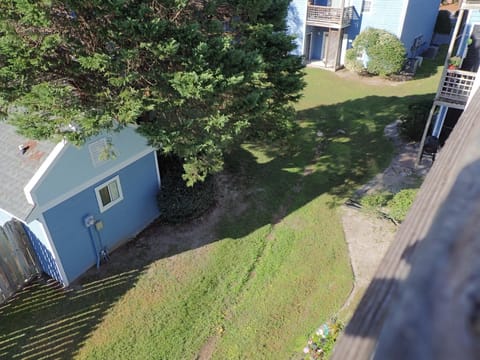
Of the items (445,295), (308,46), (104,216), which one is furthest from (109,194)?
(308,46)

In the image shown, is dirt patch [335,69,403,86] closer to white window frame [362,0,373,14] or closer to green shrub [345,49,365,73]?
green shrub [345,49,365,73]

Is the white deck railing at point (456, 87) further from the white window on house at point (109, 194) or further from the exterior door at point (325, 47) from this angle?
the exterior door at point (325, 47)

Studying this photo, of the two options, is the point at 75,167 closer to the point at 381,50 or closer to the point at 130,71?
the point at 130,71

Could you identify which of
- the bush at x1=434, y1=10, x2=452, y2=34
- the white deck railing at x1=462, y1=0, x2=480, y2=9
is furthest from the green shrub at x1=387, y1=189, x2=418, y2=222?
the bush at x1=434, y1=10, x2=452, y2=34

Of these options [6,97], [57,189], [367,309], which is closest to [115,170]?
[57,189]

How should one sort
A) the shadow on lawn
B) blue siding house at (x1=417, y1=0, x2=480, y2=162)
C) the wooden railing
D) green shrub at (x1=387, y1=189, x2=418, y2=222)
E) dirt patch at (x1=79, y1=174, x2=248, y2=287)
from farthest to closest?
blue siding house at (x1=417, y1=0, x2=480, y2=162)
green shrub at (x1=387, y1=189, x2=418, y2=222)
dirt patch at (x1=79, y1=174, x2=248, y2=287)
the shadow on lawn
the wooden railing

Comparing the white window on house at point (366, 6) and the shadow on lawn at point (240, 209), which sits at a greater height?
the white window on house at point (366, 6)

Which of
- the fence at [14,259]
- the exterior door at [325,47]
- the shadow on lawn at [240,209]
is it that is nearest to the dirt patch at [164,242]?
the shadow on lawn at [240,209]
